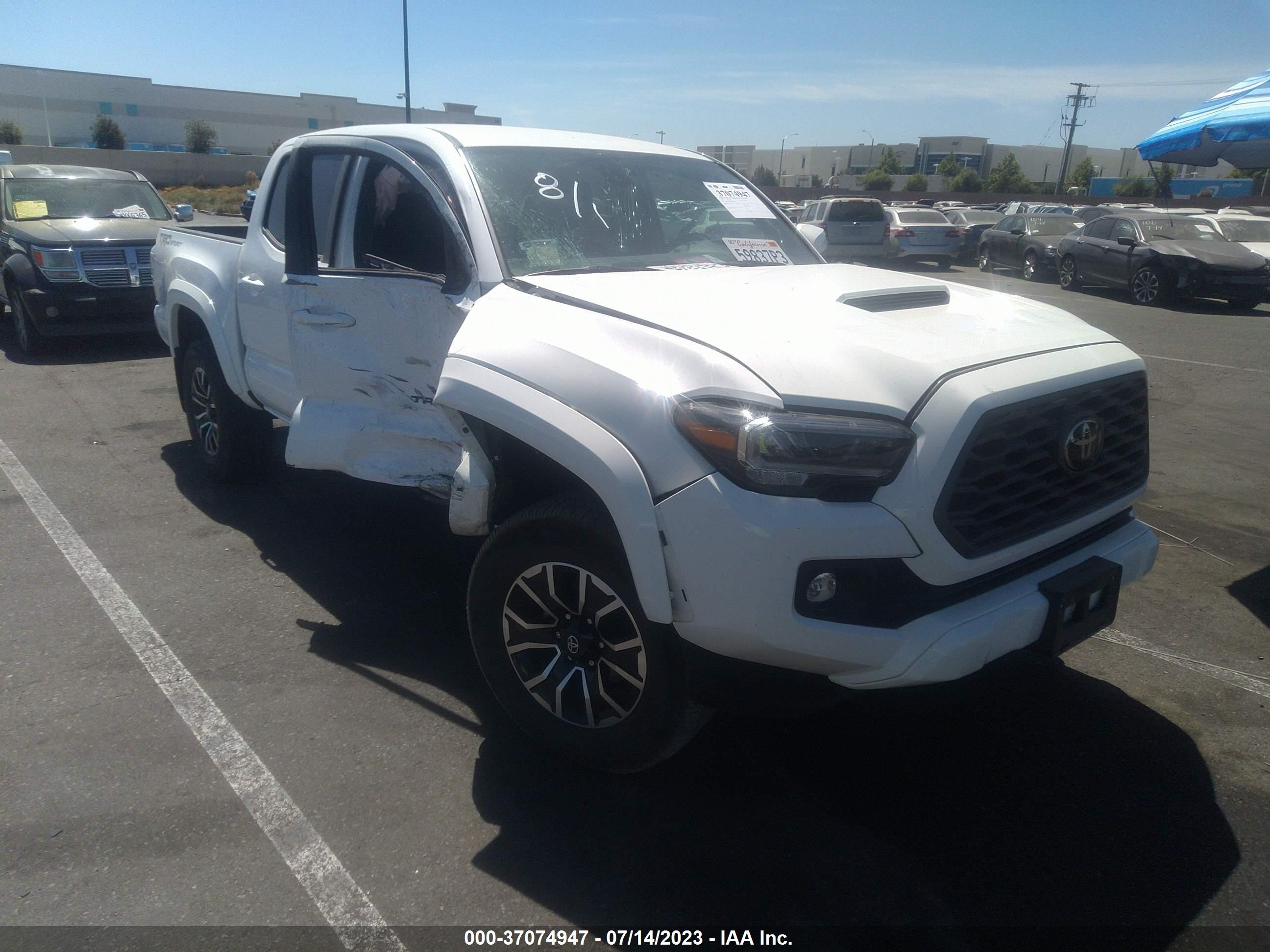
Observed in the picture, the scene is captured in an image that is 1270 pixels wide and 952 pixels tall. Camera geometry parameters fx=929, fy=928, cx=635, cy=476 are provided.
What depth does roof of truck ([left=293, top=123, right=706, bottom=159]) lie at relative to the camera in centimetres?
387

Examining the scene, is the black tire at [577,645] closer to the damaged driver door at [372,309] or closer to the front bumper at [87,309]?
the damaged driver door at [372,309]

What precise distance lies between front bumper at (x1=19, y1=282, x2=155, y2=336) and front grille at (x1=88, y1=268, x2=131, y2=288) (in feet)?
0.12

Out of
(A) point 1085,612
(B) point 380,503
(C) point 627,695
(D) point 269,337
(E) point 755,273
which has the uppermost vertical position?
(E) point 755,273

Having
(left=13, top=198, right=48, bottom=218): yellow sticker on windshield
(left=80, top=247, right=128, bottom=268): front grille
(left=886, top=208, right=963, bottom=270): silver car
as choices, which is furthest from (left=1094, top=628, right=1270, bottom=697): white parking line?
(left=886, top=208, right=963, bottom=270): silver car

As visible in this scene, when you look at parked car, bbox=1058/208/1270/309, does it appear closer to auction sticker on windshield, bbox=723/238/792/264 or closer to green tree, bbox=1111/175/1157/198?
auction sticker on windshield, bbox=723/238/792/264

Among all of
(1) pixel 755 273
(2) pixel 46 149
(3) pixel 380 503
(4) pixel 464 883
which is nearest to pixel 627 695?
(4) pixel 464 883

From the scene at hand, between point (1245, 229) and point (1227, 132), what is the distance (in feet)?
38.7

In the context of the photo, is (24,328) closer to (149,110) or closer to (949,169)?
(149,110)

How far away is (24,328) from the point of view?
9.75 meters

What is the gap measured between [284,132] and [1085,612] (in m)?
92.8

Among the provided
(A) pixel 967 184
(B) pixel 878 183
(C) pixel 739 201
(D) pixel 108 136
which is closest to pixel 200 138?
(D) pixel 108 136

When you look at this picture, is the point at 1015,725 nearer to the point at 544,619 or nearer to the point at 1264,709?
the point at 1264,709

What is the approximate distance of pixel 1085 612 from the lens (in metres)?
2.73

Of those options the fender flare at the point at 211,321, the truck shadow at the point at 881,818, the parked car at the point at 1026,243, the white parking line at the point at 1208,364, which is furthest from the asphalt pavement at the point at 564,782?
the parked car at the point at 1026,243
